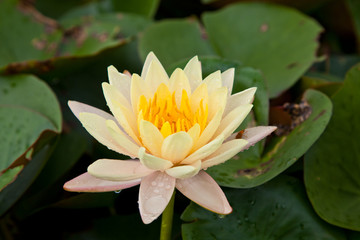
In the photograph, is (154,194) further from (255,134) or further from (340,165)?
(340,165)

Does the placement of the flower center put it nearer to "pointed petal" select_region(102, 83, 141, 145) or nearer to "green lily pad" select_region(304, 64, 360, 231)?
"pointed petal" select_region(102, 83, 141, 145)

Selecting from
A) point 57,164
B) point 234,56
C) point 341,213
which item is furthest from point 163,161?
point 234,56

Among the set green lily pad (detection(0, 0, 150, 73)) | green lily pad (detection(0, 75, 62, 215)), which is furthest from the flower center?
green lily pad (detection(0, 0, 150, 73))

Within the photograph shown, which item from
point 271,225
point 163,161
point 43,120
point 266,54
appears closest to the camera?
point 163,161

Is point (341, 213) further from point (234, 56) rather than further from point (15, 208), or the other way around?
point (15, 208)

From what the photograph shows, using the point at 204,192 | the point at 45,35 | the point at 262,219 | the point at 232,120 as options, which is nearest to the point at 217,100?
the point at 232,120

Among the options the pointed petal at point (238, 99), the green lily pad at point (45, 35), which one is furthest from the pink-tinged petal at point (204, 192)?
the green lily pad at point (45, 35)
